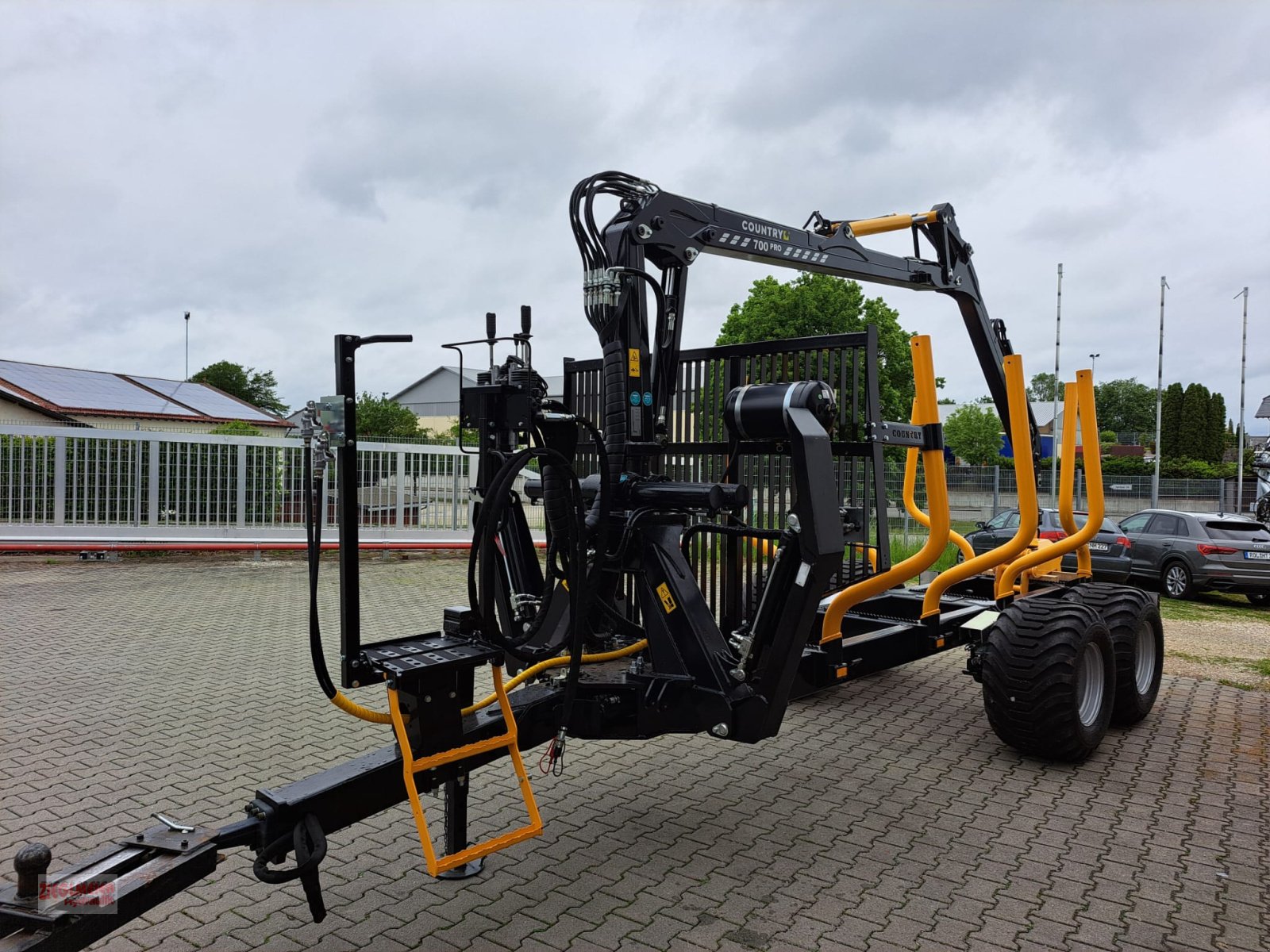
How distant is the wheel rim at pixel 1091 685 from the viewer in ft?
19.2

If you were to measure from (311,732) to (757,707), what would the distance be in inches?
133

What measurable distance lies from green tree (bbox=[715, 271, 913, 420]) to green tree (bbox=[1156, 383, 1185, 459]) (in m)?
31.8

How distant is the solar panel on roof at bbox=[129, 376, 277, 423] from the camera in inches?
1137

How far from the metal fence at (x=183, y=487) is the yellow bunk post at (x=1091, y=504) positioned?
874 cm

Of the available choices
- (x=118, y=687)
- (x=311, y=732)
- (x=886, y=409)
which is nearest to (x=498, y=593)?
(x=311, y=732)

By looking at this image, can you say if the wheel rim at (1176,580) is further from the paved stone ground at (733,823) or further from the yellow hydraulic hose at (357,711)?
the yellow hydraulic hose at (357,711)

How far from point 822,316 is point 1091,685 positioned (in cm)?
3023

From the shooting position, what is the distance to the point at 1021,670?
5.56 m

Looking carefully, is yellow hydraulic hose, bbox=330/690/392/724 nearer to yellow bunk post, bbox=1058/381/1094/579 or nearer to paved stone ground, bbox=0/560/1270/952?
paved stone ground, bbox=0/560/1270/952

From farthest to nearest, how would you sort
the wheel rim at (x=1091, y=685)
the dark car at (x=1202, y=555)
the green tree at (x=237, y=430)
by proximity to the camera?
the green tree at (x=237, y=430)
the dark car at (x=1202, y=555)
the wheel rim at (x=1091, y=685)

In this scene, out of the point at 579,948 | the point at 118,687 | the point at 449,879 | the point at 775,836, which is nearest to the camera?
the point at 579,948

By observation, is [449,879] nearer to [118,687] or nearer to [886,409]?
[118,687]

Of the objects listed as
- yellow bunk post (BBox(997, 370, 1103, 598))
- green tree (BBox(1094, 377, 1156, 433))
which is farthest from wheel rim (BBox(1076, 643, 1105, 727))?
green tree (BBox(1094, 377, 1156, 433))

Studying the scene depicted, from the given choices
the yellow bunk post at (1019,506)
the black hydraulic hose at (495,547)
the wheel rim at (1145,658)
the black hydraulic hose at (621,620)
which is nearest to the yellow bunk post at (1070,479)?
the wheel rim at (1145,658)
